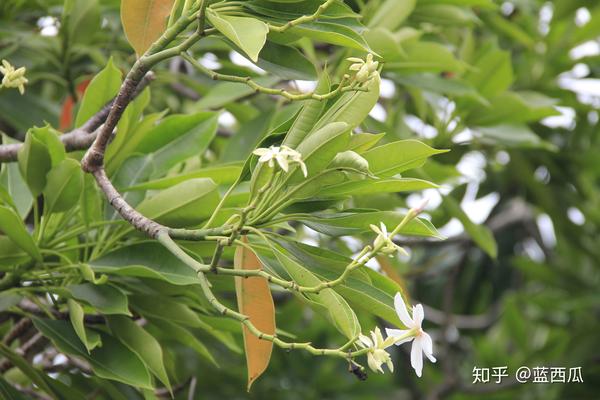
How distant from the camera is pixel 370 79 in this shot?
0.97 meters

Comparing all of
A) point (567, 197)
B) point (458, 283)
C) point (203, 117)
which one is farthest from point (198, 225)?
point (458, 283)

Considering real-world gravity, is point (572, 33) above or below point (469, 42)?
below

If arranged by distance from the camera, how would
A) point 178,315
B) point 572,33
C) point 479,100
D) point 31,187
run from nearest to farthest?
point 31,187, point 178,315, point 479,100, point 572,33

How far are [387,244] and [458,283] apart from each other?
257 cm

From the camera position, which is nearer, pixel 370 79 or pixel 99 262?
pixel 370 79

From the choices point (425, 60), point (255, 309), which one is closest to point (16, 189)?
point (255, 309)

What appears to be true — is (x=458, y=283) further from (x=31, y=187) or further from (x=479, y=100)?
(x=31, y=187)

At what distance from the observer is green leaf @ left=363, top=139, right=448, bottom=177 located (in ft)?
3.47

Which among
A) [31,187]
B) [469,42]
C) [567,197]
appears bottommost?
[567,197]

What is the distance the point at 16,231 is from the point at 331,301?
47 centimetres

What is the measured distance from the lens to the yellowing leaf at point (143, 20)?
3.73 feet

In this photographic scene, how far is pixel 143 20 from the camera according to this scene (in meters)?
1.14

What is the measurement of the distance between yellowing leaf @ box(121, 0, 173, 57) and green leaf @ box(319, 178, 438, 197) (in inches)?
11.6

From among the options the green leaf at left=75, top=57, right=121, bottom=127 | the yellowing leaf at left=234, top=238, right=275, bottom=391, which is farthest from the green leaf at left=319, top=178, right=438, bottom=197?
the green leaf at left=75, top=57, right=121, bottom=127
